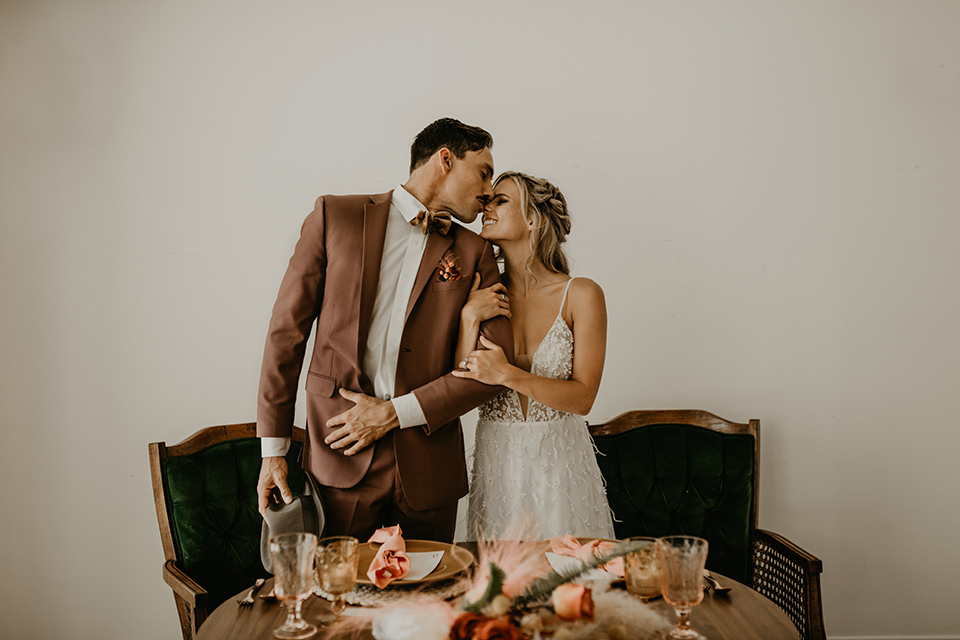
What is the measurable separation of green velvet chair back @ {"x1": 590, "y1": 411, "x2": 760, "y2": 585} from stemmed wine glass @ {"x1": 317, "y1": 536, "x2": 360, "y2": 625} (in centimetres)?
148

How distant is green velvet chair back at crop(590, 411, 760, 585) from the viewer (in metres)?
2.53

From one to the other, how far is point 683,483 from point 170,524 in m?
1.77

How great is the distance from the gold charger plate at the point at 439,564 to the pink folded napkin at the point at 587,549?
222 millimetres

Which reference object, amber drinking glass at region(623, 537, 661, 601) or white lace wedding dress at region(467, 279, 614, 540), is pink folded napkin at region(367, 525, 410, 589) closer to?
amber drinking glass at region(623, 537, 661, 601)

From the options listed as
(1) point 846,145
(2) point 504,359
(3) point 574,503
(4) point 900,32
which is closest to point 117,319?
(2) point 504,359

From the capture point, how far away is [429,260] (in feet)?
6.89

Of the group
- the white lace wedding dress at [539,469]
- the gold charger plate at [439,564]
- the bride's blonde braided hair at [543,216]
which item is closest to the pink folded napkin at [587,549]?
the gold charger plate at [439,564]

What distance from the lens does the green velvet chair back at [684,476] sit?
253 centimetres

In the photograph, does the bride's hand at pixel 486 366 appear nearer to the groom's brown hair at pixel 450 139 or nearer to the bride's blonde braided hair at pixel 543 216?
the bride's blonde braided hair at pixel 543 216

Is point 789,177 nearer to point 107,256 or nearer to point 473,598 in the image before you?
point 473,598

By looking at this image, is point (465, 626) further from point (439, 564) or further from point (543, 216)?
point (543, 216)

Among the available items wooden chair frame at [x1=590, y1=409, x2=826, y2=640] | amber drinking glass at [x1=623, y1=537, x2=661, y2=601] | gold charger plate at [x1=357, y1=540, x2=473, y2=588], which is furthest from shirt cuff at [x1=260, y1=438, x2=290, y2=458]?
wooden chair frame at [x1=590, y1=409, x2=826, y2=640]

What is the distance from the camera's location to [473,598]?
3.46 feet

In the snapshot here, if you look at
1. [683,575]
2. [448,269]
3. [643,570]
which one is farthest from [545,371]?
[683,575]
